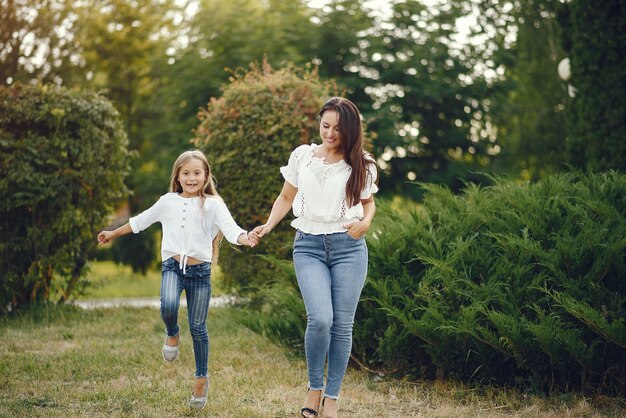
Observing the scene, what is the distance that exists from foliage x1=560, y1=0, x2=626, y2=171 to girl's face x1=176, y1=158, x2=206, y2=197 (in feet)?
23.4

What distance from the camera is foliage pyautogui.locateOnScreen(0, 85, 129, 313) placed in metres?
9.16

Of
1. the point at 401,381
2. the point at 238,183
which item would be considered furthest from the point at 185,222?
the point at 238,183

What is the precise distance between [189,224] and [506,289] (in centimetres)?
232

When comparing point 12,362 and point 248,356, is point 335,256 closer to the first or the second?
point 248,356

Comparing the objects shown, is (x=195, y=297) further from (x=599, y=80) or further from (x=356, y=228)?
(x=599, y=80)

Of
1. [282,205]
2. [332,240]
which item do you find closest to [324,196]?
[332,240]

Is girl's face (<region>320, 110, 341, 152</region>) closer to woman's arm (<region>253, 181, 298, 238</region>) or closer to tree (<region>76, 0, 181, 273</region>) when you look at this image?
→ woman's arm (<region>253, 181, 298, 238</region>)

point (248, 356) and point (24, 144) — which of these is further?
point (24, 144)

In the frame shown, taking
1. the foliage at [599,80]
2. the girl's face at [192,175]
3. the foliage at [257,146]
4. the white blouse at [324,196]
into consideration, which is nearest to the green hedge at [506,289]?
the white blouse at [324,196]

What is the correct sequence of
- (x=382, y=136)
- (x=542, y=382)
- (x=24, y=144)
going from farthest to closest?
(x=382, y=136)
(x=24, y=144)
(x=542, y=382)

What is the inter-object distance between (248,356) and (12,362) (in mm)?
2029

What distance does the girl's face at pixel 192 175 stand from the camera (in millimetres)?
5250

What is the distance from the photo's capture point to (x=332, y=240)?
4.72 metres

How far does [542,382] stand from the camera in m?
5.55
